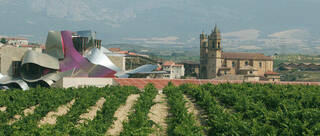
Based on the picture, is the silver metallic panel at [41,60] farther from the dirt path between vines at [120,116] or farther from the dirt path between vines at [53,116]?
the dirt path between vines at [53,116]

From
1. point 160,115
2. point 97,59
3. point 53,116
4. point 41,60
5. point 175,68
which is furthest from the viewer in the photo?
point 175,68

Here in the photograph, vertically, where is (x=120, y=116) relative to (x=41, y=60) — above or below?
below

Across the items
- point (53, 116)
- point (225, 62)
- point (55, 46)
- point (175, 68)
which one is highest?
point (55, 46)

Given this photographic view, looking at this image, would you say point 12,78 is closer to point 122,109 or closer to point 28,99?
point 28,99

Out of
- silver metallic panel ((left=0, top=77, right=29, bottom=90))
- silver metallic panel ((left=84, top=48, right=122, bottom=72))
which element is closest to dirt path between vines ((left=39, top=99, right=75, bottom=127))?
silver metallic panel ((left=0, top=77, right=29, bottom=90))

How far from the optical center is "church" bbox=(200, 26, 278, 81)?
9181cm

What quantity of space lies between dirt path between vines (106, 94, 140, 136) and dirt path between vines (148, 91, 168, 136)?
54.0 inches

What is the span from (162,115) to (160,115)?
103 mm

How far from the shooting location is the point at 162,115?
19.2 metres

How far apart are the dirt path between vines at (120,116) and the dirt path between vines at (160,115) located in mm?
1373

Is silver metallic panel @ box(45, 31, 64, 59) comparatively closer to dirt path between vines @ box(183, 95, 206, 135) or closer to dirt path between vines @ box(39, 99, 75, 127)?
dirt path between vines @ box(39, 99, 75, 127)

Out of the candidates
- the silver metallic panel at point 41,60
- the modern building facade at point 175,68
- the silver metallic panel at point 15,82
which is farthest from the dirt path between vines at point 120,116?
the modern building facade at point 175,68

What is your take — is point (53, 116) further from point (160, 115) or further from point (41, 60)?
point (41, 60)

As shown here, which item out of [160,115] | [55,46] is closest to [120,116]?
[160,115]
